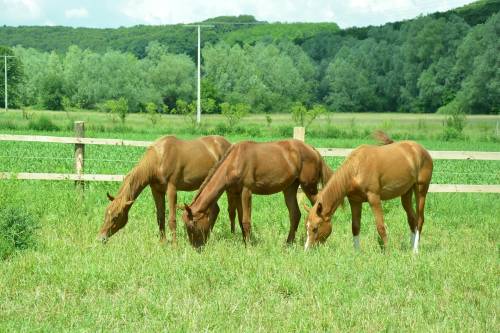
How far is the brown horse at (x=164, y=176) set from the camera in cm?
885

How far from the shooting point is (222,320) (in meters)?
5.69

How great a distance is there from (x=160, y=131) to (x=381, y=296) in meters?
30.5

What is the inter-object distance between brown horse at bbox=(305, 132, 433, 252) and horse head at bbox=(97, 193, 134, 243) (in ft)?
7.92

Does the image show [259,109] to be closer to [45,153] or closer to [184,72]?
[184,72]

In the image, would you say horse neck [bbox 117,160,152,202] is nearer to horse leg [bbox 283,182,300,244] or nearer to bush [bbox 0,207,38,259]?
bush [bbox 0,207,38,259]

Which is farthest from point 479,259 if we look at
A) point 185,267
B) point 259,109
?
point 259,109

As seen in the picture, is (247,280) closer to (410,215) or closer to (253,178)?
(253,178)

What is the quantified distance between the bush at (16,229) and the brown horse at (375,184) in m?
3.51

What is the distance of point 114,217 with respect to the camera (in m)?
8.80

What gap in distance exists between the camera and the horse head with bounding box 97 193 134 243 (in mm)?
8789

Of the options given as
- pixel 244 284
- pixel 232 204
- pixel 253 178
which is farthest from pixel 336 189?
pixel 244 284

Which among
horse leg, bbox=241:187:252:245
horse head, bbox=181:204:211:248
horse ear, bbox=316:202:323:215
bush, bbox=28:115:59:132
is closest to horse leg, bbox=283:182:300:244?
horse leg, bbox=241:187:252:245

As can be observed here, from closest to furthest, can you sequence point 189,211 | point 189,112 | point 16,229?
point 189,211 → point 16,229 → point 189,112

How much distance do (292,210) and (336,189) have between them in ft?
3.45
